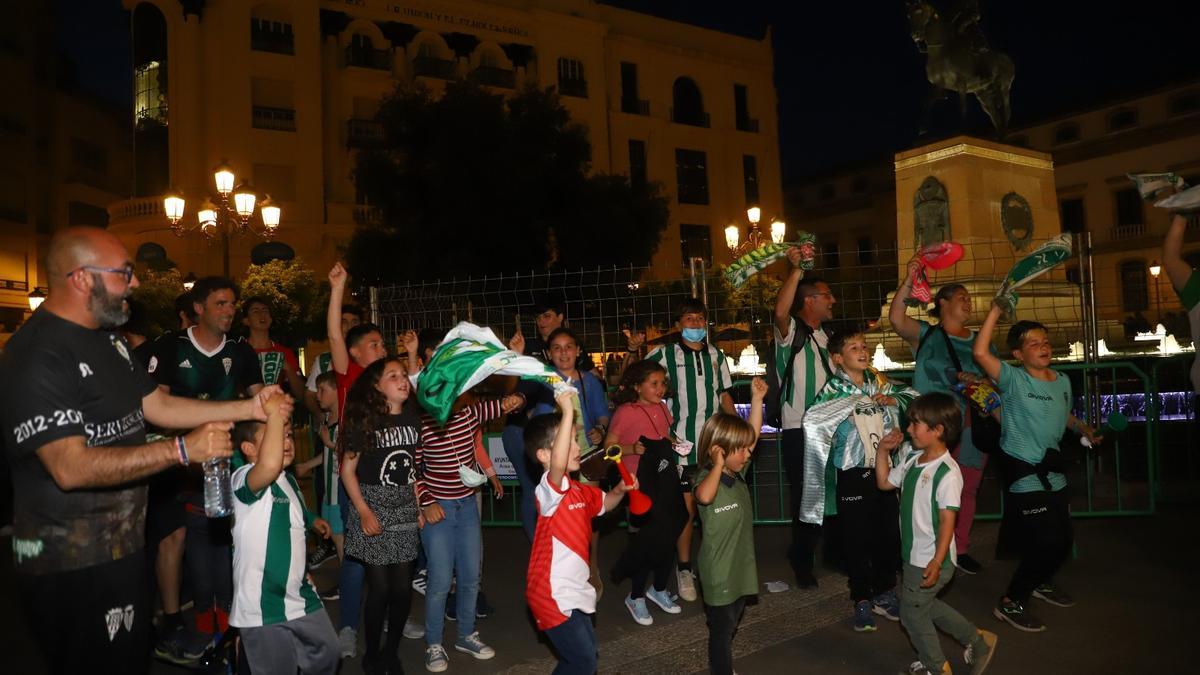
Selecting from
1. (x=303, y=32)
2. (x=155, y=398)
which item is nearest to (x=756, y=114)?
(x=303, y=32)

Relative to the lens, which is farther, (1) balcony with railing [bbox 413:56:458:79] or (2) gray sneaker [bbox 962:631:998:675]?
(1) balcony with railing [bbox 413:56:458:79]

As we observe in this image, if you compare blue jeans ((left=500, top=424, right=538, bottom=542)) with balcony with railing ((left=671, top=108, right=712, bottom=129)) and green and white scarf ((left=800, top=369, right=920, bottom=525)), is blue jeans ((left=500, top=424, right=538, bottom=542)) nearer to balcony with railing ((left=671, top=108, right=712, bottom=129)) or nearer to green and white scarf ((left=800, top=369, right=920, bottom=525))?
green and white scarf ((left=800, top=369, right=920, bottom=525))

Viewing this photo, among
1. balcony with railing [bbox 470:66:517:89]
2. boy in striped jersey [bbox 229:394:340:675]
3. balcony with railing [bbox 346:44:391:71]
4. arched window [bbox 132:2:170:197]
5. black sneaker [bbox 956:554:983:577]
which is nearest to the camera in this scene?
boy in striped jersey [bbox 229:394:340:675]

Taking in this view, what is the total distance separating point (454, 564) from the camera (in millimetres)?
5227

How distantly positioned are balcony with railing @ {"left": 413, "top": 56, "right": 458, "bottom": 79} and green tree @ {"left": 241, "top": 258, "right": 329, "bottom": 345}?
1084 cm

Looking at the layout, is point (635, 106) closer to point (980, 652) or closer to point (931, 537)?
point (931, 537)

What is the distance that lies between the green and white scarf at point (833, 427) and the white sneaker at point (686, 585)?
0.87m

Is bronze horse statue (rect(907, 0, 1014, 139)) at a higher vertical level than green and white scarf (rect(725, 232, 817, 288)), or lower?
higher

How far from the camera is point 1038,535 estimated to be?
17.2 ft

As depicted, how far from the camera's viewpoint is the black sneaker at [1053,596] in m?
5.58

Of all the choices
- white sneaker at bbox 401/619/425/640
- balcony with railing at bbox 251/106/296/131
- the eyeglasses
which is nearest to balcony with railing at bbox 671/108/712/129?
balcony with railing at bbox 251/106/296/131

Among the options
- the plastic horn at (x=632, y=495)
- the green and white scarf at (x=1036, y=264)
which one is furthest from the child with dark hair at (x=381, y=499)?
the green and white scarf at (x=1036, y=264)

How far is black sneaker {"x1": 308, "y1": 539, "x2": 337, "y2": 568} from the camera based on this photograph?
7241 mm

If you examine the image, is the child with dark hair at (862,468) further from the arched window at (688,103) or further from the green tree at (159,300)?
the arched window at (688,103)
